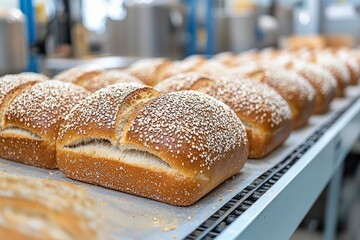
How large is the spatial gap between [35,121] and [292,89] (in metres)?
0.88

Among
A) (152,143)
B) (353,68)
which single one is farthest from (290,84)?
(353,68)

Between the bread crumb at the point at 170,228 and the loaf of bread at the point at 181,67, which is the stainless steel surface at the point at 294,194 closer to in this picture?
the bread crumb at the point at 170,228

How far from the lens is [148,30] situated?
3945 millimetres

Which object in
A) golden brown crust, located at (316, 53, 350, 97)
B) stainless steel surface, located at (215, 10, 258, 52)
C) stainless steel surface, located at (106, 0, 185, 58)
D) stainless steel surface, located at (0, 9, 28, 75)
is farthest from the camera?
stainless steel surface, located at (215, 10, 258, 52)

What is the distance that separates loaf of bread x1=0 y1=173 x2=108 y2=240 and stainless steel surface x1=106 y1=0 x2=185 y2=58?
11.3 ft

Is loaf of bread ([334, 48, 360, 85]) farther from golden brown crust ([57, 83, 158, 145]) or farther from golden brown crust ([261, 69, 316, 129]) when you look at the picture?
golden brown crust ([57, 83, 158, 145])

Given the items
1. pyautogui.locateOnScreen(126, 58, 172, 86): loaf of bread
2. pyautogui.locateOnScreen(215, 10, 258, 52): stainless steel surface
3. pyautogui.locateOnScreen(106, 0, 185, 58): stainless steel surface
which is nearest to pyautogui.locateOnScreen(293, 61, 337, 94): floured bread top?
pyautogui.locateOnScreen(126, 58, 172, 86): loaf of bread

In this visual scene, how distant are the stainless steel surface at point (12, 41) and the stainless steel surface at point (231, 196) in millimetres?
1354

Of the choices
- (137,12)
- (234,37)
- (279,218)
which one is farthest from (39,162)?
(234,37)

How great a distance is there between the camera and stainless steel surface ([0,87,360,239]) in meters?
0.74

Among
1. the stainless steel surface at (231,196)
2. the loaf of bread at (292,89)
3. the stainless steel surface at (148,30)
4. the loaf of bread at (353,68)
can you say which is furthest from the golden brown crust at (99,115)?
the stainless steel surface at (148,30)

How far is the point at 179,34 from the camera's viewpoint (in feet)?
14.1

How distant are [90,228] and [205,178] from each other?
369 millimetres

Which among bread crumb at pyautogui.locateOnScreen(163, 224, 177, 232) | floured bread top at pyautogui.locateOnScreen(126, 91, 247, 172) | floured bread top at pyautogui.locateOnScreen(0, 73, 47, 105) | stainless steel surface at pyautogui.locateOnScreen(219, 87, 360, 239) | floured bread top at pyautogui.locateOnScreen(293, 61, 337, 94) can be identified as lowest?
stainless steel surface at pyautogui.locateOnScreen(219, 87, 360, 239)
